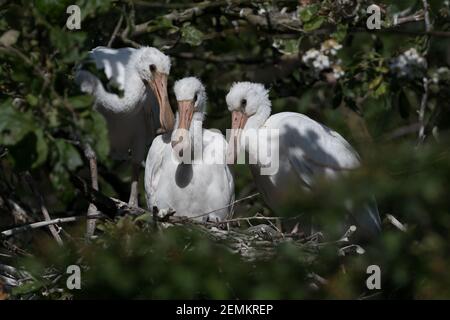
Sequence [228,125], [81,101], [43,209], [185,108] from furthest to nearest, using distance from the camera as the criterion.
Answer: [228,125] < [185,108] < [43,209] < [81,101]

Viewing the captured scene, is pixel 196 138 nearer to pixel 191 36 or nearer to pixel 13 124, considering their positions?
pixel 191 36

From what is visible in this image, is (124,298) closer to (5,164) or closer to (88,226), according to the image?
(88,226)

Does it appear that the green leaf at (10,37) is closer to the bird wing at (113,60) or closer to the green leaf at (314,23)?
the bird wing at (113,60)

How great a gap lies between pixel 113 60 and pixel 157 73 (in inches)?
16.6

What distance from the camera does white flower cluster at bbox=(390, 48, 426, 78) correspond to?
8.09 m

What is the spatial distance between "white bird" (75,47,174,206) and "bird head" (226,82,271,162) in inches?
22.3

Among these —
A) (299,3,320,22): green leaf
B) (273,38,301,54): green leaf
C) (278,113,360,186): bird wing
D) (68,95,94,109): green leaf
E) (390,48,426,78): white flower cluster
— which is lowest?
(278,113,360,186): bird wing

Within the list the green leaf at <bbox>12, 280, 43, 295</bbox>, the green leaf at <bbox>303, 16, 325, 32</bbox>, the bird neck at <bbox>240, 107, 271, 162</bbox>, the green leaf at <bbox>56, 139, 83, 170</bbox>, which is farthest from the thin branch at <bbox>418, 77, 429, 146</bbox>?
the green leaf at <bbox>56, 139, 83, 170</bbox>

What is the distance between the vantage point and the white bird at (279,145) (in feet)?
25.5

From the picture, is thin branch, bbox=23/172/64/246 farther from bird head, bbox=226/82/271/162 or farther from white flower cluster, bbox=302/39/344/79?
white flower cluster, bbox=302/39/344/79

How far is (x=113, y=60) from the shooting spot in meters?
8.01

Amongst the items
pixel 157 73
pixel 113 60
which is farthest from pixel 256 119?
pixel 113 60

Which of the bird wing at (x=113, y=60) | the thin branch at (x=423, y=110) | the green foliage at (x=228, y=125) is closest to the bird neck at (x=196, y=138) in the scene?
the bird wing at (x=113, y=60)

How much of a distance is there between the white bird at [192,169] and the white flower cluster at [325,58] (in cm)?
100
